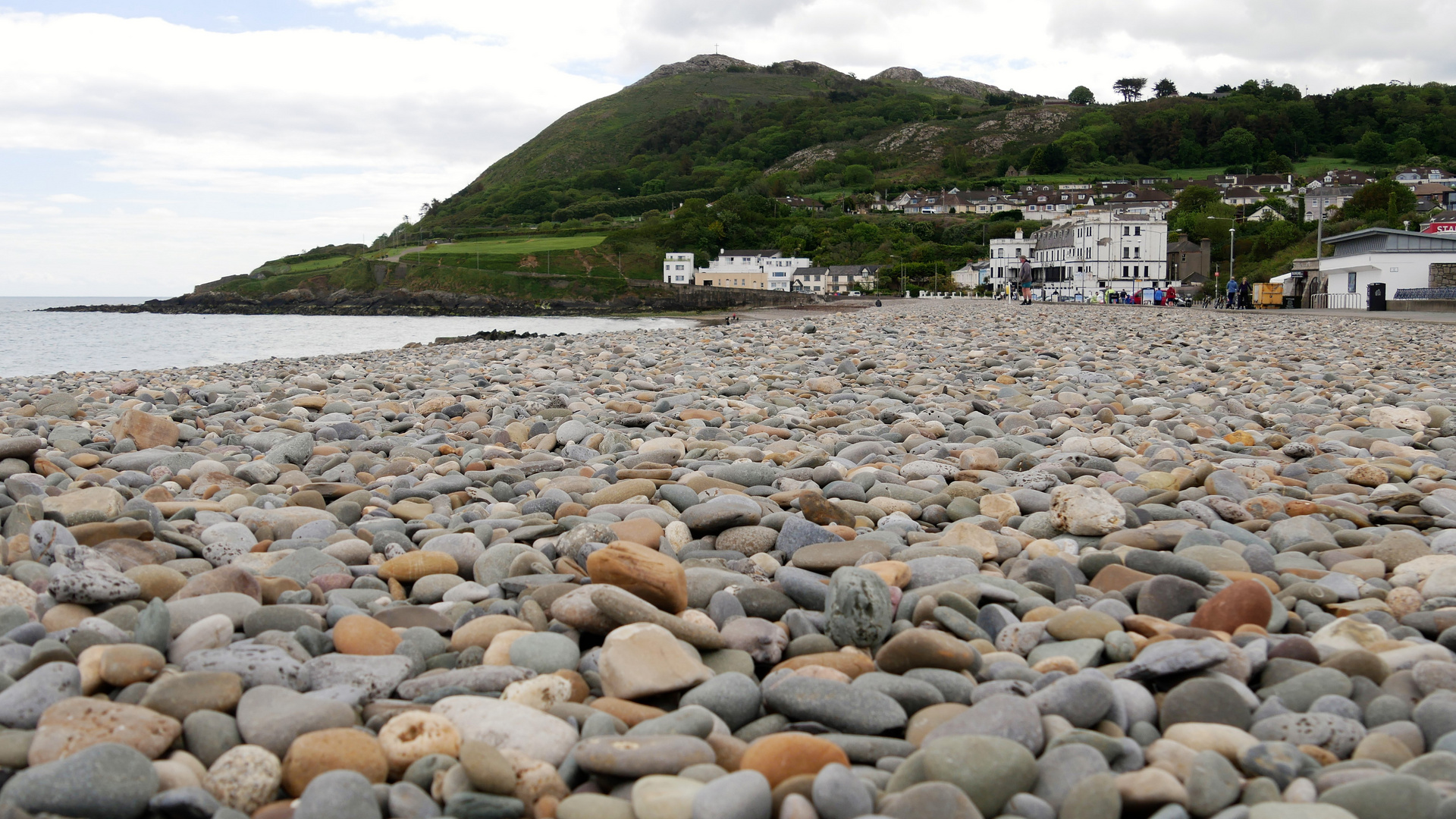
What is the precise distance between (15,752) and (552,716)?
991 millimetres

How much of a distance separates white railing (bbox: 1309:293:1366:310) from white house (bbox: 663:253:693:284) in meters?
66.7

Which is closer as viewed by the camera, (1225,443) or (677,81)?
(1225,443)

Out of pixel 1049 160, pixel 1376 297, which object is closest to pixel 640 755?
pixel 1376 297

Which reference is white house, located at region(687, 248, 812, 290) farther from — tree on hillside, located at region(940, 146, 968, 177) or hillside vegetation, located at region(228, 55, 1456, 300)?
tree on hillside, located at region(940, 146, 968, 177)

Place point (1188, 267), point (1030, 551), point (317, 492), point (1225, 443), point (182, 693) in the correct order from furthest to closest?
point (1188, 267), point (1225, 443), point (317, 492), point (1030, 551), point (182, 693)

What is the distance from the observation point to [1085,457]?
432 centimetres

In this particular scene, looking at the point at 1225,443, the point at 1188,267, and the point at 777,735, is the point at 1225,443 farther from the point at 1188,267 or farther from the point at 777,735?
the point at 1188,267

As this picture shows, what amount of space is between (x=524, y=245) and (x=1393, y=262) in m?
85.5

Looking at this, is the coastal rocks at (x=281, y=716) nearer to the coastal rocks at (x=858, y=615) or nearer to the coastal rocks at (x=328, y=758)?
the coastal rocks at (x=328, y=758)

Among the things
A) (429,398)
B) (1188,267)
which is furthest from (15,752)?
(1188,267)

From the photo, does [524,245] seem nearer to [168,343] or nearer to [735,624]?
[168,343]

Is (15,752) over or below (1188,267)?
below

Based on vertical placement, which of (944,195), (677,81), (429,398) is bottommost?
(429,398)

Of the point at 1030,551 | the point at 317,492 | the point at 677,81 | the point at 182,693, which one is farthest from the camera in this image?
the point at 677,81
